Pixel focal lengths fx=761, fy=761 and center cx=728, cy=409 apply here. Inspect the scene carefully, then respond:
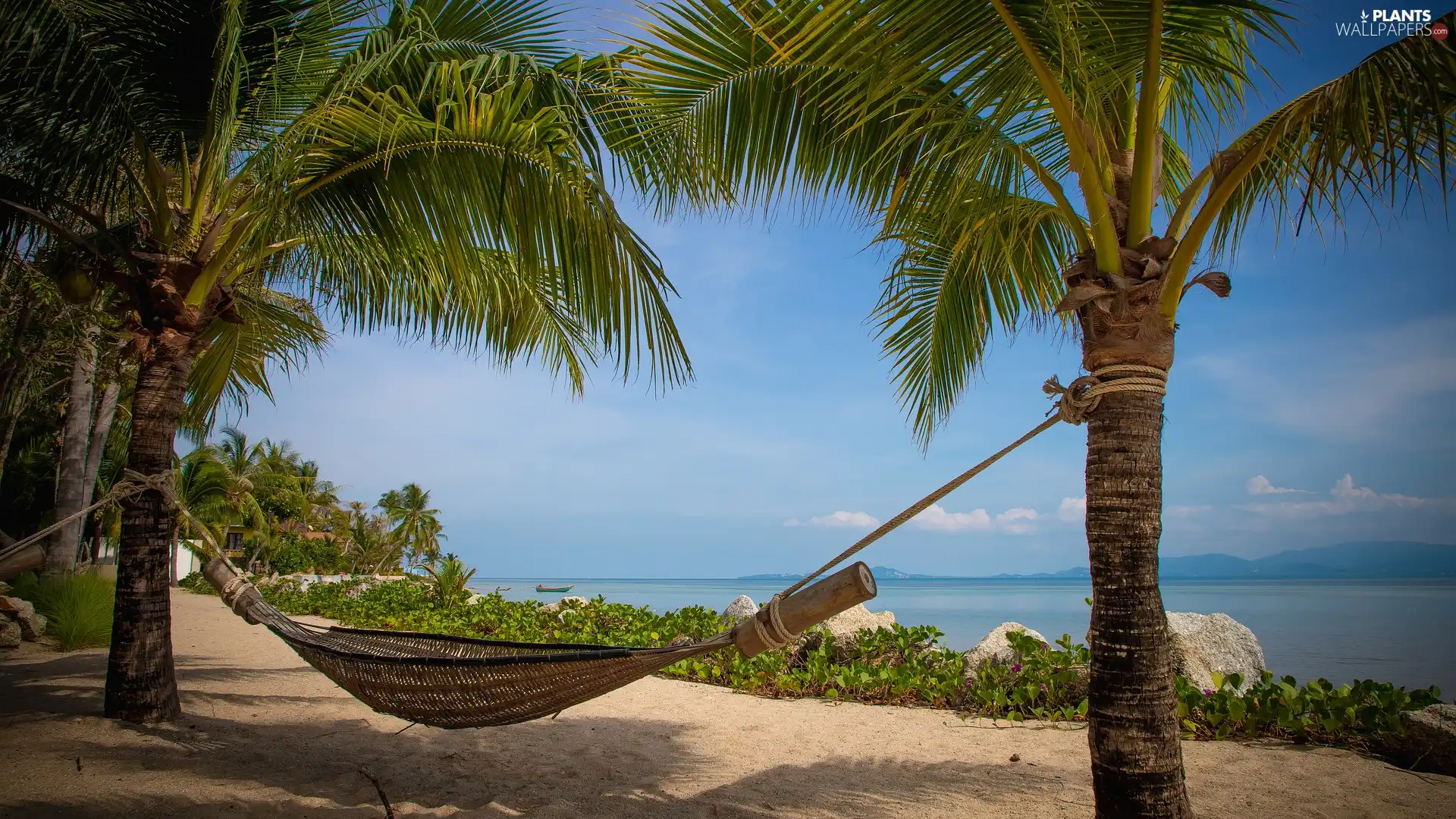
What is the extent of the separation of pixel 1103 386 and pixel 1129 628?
0.59 metres

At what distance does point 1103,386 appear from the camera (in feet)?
6.31

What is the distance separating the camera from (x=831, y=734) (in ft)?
Answer: 11.9

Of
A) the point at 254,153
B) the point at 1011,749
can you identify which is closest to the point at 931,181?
the point at 1011,749

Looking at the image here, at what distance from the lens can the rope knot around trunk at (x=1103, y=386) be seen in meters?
1.90

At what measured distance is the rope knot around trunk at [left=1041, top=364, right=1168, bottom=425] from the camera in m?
1.90

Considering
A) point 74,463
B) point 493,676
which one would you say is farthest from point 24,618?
point 493,676

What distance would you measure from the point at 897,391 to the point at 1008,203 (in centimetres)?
151

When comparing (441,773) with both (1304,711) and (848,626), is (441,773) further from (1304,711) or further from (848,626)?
(1304,711)

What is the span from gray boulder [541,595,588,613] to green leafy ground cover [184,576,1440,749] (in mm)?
106

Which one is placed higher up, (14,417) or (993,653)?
(14,417)

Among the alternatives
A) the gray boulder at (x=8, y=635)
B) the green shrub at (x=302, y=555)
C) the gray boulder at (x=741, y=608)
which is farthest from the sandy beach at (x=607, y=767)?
the green shrub at (x=302, y=555)

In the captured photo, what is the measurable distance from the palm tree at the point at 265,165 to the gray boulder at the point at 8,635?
3.36m

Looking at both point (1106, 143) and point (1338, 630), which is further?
point (1338, 630)

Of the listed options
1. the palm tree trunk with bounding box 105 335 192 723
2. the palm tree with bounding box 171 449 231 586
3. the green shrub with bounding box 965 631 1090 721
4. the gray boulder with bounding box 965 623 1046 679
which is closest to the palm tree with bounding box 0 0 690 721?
the palm tree trunk with bounding box 105 335 192 723
